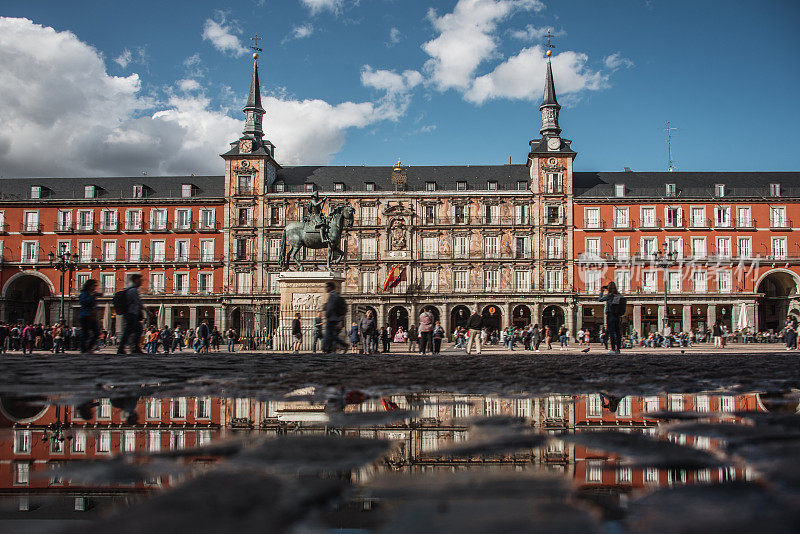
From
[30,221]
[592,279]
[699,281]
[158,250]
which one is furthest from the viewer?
[158,250]

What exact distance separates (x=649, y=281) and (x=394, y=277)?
20756 millimetres

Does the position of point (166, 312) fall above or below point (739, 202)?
below

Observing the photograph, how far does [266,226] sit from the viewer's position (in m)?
49.5

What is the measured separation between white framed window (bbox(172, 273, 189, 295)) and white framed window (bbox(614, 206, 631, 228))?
1392 inches

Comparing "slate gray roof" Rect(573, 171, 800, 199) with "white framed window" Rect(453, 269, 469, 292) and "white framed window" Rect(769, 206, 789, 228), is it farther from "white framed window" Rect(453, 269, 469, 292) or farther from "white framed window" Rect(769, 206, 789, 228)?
"white framed window" Rect(453, 269, 469, 292)

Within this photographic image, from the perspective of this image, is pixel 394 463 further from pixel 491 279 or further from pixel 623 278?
pixel 623 278

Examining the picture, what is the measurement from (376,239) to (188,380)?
44.5m

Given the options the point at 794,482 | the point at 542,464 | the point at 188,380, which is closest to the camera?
the point at 794,482

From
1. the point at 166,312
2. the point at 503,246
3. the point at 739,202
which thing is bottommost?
the point at 166,312

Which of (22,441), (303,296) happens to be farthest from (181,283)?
(22,441)

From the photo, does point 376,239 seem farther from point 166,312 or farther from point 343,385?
point 343,385

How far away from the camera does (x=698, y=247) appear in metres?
48.4

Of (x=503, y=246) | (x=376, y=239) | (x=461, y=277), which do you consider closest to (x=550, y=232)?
(x=503, y=246)

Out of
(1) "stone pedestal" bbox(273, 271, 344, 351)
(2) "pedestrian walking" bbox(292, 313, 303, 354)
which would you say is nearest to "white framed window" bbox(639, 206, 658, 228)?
(1) "stone pedestal" bbox(273, 271, 344, 351)
